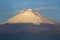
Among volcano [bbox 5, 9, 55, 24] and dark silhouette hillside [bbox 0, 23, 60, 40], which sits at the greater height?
volcano [bbox 5, 9, 55, 24]

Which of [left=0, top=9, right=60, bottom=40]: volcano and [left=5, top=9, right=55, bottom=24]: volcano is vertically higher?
[left=5, top=9, right=55, bottom=24]: volcano

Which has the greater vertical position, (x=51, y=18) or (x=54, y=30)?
(x=51, y=18)

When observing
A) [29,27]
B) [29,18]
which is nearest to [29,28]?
[29,27]

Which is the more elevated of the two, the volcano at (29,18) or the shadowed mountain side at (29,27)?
the volcano at (29,18)

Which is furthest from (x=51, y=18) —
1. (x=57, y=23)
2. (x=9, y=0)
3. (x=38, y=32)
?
(x=9, y=0)

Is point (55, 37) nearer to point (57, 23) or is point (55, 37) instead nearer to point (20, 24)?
point (57, 23)

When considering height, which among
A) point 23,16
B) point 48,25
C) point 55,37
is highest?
point 23,16

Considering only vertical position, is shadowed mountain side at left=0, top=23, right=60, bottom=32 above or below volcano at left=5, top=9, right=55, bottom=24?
below
